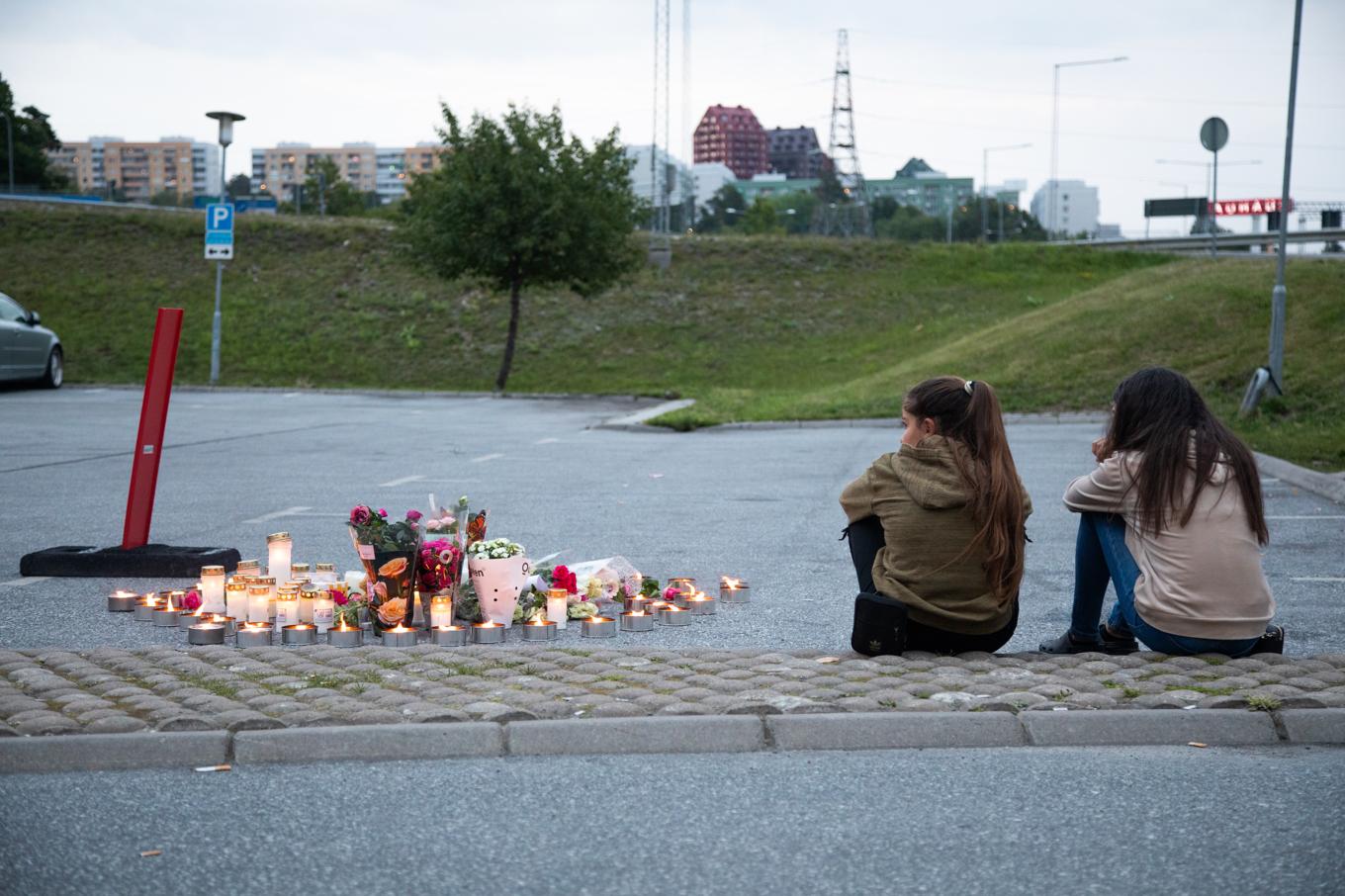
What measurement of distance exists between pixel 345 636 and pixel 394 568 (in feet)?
1.26

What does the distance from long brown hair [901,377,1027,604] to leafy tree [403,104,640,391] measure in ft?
93.5

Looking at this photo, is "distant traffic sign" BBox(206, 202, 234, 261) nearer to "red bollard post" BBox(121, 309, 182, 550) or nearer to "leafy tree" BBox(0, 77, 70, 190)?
"red bollard post" BBox(121, 309, 182, 550)

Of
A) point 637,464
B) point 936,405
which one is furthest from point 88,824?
point 637,464

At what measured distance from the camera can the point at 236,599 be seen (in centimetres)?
680

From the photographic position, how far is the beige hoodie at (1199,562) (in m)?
5.65

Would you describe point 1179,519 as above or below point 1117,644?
above

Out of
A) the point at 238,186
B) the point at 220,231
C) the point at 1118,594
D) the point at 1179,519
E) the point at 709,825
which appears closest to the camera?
the point at 709,825

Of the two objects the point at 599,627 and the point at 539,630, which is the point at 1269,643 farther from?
the point at 539,630

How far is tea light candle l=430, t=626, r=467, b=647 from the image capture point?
657 centimetres

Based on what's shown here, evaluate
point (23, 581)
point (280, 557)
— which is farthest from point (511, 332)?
point (280, 557)

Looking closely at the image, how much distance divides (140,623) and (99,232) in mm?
45093

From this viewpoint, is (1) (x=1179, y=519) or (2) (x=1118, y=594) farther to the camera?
(2) (x=1118, y=594)

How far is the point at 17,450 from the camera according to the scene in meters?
16.7

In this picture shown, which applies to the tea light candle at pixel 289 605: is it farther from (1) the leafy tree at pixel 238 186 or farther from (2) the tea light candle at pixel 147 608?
(1) the leafy tree at pixel 238 186
